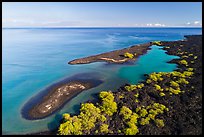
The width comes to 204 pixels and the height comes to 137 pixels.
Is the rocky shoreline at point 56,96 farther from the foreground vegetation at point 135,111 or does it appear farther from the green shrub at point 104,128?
the green shrub at point 104,128

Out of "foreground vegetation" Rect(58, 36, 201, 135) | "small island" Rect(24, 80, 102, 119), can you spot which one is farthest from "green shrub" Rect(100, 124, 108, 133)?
"small island" Rect(24, 80, 102, 119)

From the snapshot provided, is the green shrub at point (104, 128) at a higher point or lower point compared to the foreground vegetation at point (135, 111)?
lower

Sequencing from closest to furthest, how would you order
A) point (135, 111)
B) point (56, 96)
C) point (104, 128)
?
1. point (104, 128)
2. point (135, 111)
3. point (56, 96)

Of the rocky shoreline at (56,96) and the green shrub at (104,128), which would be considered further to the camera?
the rocky shoreline at (56,96)

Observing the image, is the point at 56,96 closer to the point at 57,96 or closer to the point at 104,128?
the point at 57,96

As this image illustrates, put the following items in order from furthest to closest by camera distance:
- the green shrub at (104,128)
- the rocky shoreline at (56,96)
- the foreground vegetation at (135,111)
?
1. the rocky shoreline at (56,96)
2. the foreground vegetation at (135,111)
3. the green shrub at (104,128)

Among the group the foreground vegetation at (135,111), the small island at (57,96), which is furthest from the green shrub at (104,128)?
the small island at (57,96)

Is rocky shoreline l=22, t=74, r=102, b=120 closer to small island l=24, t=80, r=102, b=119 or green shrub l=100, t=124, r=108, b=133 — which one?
small island l=24, t=80, r=102, b=119

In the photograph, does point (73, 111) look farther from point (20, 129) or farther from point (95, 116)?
point (20, 129)

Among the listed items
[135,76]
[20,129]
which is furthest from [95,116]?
[135,76]

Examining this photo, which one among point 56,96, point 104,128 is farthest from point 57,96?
point 104,128

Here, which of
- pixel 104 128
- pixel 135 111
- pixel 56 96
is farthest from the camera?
pixel 56 96
